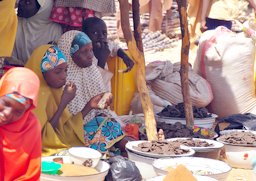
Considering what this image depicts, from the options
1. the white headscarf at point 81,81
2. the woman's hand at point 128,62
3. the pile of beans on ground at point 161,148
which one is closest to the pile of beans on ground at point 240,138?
the pile of beans on ground at point 161,148

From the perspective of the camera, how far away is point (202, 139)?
525 cm

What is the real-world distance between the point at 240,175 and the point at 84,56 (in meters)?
1.78

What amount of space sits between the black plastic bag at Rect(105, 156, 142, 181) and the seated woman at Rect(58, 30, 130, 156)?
3.07 ft

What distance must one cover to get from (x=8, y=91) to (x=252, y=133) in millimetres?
3237

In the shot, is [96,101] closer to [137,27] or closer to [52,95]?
[52,95]

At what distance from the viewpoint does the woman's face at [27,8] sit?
18.7ft

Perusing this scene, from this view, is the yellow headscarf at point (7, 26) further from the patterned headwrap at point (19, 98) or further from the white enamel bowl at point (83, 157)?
the patterned headwrap at point (19, 98)

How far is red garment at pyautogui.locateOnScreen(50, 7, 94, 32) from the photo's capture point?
6047mm

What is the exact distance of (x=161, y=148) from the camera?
15.6 feet

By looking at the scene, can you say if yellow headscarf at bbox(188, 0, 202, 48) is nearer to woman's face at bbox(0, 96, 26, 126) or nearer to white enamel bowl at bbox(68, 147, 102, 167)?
white enamel bowl at bbox(68, 147, 102, 167)

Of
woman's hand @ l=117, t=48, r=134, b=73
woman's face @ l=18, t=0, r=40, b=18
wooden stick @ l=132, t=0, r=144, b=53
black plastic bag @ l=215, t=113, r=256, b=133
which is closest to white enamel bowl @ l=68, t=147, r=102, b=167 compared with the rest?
wooden stick @ l=132, t=0, r=144, b=53

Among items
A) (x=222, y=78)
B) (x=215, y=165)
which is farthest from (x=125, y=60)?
(x=215, y=165)

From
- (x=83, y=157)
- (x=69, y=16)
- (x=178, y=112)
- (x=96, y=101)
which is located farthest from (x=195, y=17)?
(x=83, y=157)

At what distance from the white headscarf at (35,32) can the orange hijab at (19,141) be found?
2.51 metres
